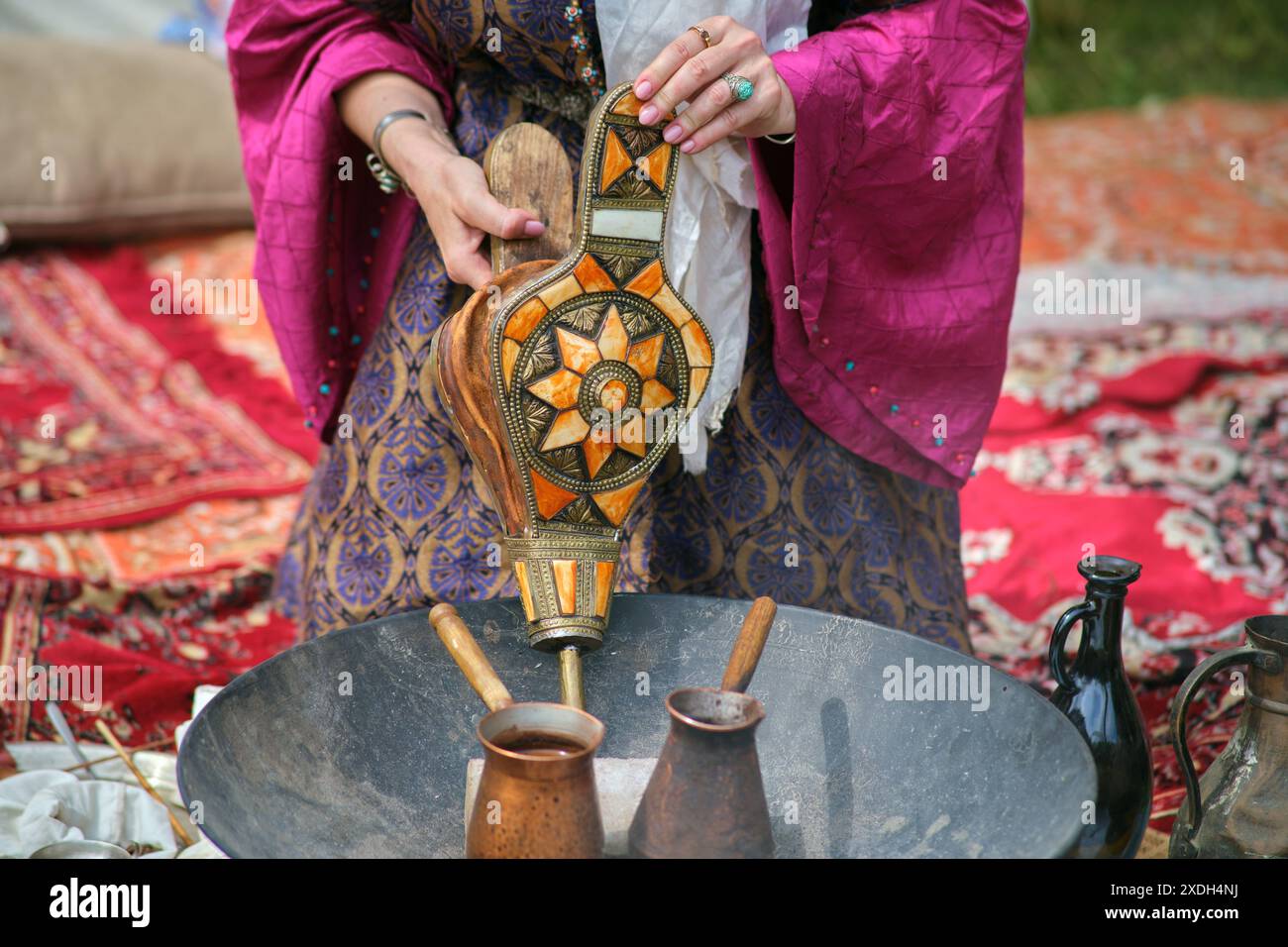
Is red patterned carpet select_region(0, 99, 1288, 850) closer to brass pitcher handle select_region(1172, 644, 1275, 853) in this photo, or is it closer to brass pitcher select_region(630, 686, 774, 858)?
brass pitcher handle select_region(1172, 644, 1275, 853)

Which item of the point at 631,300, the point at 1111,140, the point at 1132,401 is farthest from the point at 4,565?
the point at 1111,140

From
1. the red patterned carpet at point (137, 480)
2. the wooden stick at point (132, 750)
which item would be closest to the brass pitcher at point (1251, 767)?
the wooden stick at point (132, 750)

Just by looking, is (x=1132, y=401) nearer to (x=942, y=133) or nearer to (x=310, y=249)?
(x=942, y=133)

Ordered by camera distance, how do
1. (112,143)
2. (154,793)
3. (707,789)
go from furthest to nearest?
(112,143), (154,793), (707,789)

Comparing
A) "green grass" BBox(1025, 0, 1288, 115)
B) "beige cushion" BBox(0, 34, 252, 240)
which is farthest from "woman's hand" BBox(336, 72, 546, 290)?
"green grass" BBox(1025, 0, 1288, 115)

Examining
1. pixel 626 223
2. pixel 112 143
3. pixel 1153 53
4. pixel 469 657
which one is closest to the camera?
pixel 469 657

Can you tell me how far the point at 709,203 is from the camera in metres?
1.33

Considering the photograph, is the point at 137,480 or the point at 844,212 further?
the point at 137,480

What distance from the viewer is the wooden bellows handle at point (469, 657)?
98cm

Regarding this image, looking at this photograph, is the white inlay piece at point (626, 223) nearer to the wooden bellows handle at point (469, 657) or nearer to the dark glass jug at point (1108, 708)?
the wooden bellows handle at point (469, 657)

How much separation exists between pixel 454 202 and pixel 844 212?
392 mm

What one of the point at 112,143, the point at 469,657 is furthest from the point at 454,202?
the point at 112,143

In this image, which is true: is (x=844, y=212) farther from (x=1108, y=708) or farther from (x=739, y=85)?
(x=1108, y=708)

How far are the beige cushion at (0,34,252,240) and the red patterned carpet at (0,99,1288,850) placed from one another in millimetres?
97
